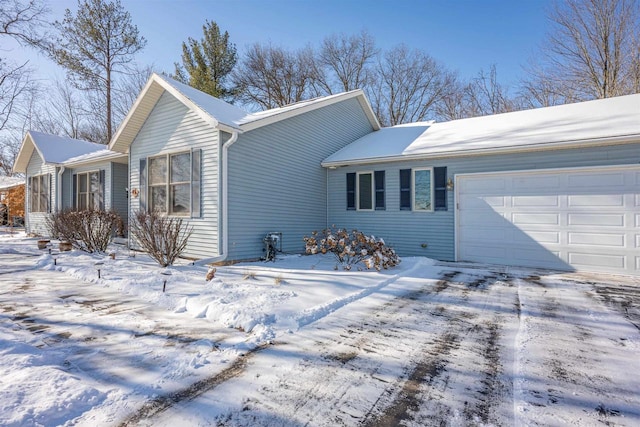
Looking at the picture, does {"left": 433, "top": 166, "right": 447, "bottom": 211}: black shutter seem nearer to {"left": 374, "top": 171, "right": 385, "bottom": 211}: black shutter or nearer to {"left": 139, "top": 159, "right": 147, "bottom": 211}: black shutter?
{"left": 374, "top": 171, "right": 385, "bottom": 211}: black shutter

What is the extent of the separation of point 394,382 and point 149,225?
6007 mm

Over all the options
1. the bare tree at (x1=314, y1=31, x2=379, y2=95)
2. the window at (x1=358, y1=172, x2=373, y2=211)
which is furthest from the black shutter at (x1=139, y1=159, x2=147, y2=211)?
the bare tree at (x1=314, y1=31, x2=379, y2=95)

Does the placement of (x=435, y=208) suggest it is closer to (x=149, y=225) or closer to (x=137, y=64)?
(x=149, y=225)

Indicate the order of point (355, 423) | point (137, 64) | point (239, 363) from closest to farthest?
point (355, 423) < point (239, 363) < point (137, 64)

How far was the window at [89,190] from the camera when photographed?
11.6 m

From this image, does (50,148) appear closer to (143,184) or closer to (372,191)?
(143,184)

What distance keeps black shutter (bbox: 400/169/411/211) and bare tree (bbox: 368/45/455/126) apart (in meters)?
14.4

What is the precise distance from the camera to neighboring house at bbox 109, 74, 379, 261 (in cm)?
720

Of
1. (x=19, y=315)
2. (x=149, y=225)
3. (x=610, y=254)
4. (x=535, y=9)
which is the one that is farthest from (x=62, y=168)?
(x=535, y=9)

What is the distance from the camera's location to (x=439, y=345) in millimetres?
3092

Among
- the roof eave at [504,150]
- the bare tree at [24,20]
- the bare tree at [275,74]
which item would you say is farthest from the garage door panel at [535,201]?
the bare tree at [275,74]

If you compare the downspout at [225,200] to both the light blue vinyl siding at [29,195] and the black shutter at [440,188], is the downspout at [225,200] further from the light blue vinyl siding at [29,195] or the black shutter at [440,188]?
the light blue vinyl siding at [29,195]

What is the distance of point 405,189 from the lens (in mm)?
8734

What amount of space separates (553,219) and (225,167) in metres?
7.14
